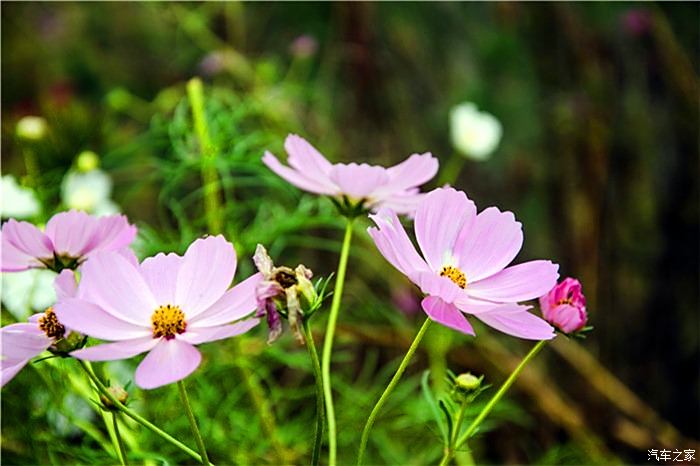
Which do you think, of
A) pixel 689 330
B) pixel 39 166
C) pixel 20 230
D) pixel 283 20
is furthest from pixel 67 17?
pixel 20 230

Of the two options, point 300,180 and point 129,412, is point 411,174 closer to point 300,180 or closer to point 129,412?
point 300,180

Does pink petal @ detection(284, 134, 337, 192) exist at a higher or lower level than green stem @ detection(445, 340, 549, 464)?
higher

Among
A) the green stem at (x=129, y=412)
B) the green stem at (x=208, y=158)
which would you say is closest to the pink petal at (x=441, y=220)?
the green stem at (x=129, y=412)

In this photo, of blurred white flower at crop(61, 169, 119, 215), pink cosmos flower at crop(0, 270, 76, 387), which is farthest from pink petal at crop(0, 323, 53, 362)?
blurred white flower at crop(61, 169, 119, 215)

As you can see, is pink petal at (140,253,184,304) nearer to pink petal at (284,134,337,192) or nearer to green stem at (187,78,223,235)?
pink petal at (284,134,337,192)

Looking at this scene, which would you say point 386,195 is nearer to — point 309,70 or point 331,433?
point 331,433
